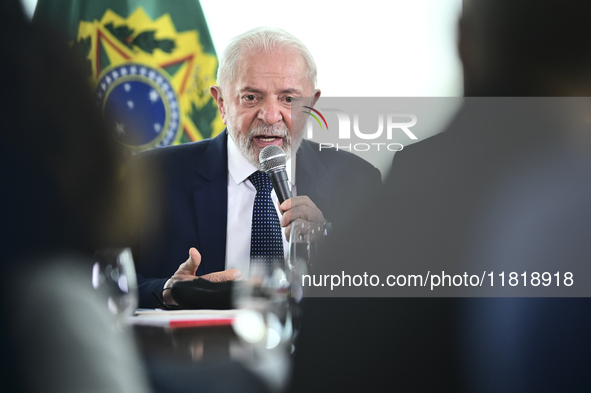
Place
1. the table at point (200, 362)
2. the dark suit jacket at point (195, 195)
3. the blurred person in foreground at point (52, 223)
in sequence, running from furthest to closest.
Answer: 1. the dark suit jacket at point (195, 195)
2. the blurred person in foreground at point (52, 223)
3. the table at point (200, 362)

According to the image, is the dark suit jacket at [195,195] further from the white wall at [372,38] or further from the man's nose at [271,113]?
the white wall at [372,38]

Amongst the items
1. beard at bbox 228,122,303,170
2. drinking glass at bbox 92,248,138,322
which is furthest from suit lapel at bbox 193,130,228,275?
drinking glass at bbox 92,248,138,322

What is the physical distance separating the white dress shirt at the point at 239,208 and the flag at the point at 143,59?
59 cm

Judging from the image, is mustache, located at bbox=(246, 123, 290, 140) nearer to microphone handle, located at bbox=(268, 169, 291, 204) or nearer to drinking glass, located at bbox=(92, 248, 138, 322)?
microphone handle, located at bbox=(268, 169, 291, 204)

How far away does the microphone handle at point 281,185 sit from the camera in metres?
1.49

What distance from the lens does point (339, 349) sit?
1.17m

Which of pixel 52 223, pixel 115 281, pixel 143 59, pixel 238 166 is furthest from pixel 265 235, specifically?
pixel 143 59

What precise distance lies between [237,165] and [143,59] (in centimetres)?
94

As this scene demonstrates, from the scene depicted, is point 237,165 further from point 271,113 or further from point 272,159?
point 272,159

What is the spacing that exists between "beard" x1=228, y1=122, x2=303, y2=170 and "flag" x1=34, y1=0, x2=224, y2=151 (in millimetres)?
605

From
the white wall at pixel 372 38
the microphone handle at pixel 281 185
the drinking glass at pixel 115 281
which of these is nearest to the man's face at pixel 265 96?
the white wall at pixel 372 38

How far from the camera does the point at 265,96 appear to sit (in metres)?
2.15

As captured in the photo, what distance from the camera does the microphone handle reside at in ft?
4.88

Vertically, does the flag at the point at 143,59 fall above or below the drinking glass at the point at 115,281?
above
